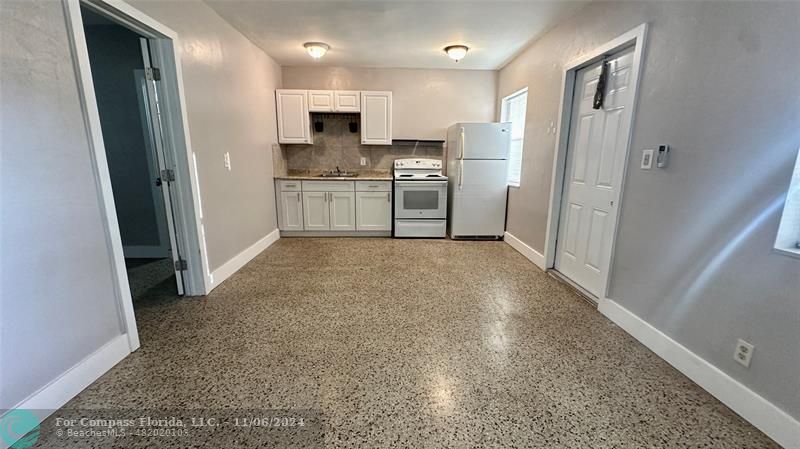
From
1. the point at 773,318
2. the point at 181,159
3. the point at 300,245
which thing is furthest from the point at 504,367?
the point at 300,245

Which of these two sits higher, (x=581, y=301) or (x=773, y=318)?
(x=773, y=318)

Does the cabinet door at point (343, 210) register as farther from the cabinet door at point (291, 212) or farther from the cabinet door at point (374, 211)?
the cabinet door at point (291, 212)

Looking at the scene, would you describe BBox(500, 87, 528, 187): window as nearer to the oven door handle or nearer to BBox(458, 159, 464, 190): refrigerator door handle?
BBox(458, 159, 464, 190): refrigerator door handle

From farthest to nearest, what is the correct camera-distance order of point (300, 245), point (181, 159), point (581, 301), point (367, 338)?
point (300, 245)
point (581, 301)
point (181, 159)
point (367, 338)

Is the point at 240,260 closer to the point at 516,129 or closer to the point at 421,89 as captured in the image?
the point at 421,89

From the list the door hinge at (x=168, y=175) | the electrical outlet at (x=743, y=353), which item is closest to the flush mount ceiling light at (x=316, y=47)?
the door hinge at (x=168, y=175)

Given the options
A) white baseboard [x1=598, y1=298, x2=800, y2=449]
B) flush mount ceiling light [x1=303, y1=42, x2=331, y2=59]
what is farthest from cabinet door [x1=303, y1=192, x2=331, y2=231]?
white baseboard [x1=598, y1=298, x2=800, y2=449]

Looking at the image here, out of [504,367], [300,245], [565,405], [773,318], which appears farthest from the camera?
[300,245]

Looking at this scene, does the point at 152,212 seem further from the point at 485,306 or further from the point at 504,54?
the point at 504,54

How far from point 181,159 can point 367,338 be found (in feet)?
6.55

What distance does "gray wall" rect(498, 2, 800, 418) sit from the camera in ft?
4.33

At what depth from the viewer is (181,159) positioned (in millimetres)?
2387

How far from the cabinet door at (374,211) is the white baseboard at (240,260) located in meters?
1.23

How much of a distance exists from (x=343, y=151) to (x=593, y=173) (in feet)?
11.4
